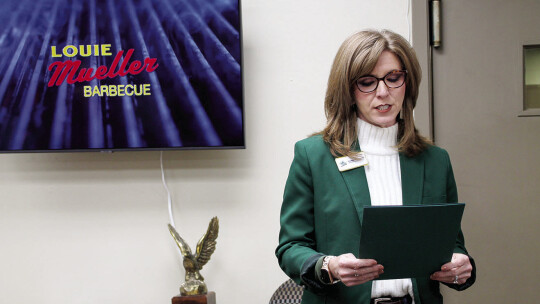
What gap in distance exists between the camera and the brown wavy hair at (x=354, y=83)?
1.38m

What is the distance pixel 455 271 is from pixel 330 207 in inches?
12.6

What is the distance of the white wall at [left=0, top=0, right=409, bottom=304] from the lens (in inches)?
101

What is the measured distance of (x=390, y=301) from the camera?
4.27 feet

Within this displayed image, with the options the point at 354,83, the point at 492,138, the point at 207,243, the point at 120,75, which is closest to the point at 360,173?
the point at 354,83

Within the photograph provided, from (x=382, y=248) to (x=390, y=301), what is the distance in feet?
0.63

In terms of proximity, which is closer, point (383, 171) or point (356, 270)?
point (356, 270)

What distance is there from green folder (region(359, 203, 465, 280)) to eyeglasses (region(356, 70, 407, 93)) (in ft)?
1.20

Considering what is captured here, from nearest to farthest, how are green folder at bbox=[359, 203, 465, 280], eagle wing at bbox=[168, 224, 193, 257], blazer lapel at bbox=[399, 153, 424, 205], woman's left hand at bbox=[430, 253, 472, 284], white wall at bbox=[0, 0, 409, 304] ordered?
green folder at bbox=[359, 203, 465, 280]
woman's left hand at bbox=[430, 253, 472, 284]
blazer lapel at bbox=[399, 153, 424, 205]
eagle wing at bbox=[168, 224, 193, 257]
white wall at bbox=[0, 0, 409, 304]

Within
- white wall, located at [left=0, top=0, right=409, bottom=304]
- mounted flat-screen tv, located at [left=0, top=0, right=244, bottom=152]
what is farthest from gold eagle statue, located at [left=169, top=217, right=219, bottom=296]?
mounted flat-screen tv, located at [left=0, top=0, right=244, bottom=152]

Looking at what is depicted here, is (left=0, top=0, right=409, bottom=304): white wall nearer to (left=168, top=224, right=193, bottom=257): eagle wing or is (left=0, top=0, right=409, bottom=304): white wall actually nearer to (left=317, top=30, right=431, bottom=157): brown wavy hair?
(left=168, top=224, right=193, bottom=257): eagle wing

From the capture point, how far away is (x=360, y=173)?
4.50 feet

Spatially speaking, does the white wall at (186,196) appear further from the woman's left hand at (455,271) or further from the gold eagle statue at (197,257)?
the woman's left hand at (455,271)

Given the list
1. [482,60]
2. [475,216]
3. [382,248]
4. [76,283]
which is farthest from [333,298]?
[76,283]

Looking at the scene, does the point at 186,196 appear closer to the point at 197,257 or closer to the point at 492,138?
the point at 197,257
